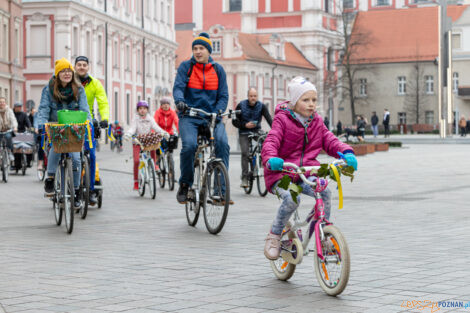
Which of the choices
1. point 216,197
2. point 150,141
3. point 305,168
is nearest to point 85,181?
point 216,197

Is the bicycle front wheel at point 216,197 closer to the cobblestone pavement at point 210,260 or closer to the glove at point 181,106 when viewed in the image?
the cobblestone pavement at point 210,260

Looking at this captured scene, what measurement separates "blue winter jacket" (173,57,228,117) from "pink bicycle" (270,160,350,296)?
4.08m

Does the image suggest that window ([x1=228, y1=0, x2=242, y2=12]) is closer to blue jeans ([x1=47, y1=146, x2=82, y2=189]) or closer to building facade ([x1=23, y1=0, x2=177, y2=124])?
building facade ([x1=23, y1=0, x2=177, y2=124])

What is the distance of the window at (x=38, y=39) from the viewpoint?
56.4 meters

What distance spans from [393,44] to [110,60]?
45425mm

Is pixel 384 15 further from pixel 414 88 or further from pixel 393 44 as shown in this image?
pixel 414 88

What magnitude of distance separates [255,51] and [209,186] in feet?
272

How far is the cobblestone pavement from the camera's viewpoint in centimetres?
639

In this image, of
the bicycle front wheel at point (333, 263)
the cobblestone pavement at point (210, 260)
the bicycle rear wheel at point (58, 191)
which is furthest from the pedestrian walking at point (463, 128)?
the bicycle front wheel at point (333, 263)

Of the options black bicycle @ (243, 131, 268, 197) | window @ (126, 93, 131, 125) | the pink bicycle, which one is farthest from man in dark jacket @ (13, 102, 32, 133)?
window @ (126, 93, 131, 125)

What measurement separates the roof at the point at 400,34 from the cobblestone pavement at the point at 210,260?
280ft

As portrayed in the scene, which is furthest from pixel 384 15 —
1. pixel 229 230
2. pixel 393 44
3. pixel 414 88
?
pixel 229 230

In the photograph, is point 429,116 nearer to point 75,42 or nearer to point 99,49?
point 99,49

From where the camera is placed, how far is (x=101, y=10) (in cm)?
6075
